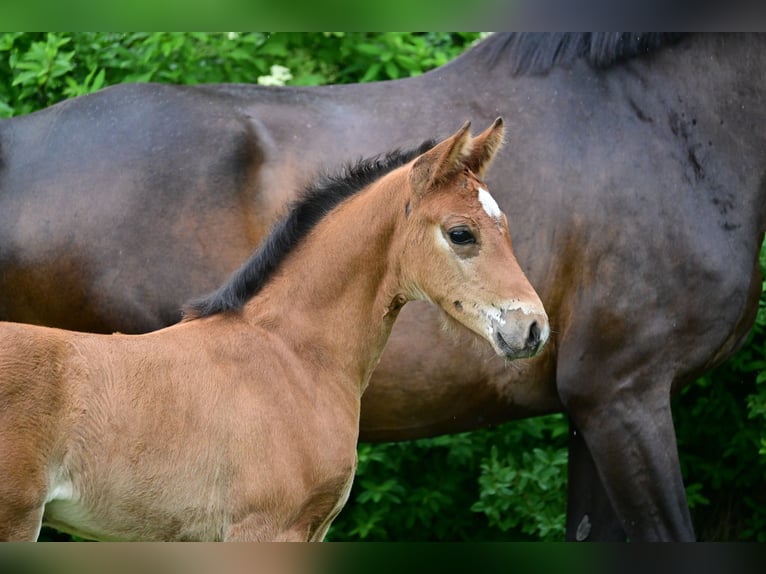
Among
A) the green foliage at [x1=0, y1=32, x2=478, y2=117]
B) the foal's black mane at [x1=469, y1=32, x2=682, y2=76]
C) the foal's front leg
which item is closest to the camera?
the foal's front leg

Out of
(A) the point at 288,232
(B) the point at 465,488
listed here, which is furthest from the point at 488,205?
(B) the point at 465,488

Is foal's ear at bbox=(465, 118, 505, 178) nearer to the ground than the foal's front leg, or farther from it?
farther from it

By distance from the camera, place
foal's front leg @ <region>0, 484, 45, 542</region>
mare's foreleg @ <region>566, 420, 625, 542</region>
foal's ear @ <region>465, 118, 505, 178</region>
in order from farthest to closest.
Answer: mare's foreleg @ <region>566, 420, 625, 542</region>, foal's ear @ <region>465, 118, 505, 178</region>, foal's front leg @ <region>0, 484, 45, 542</region>

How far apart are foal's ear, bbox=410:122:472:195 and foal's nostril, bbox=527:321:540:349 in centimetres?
53

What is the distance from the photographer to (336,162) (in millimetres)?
4043

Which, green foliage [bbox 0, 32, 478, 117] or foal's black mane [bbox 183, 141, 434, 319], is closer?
foal's black mane [bbox 183, 141, 434, 319]

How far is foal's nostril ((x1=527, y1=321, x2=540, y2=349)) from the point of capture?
108 inches

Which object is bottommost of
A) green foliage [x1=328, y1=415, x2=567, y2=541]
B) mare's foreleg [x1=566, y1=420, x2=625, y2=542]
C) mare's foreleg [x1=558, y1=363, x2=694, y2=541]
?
green foliage [x1=328, y1=415, x2=567, y2=541]

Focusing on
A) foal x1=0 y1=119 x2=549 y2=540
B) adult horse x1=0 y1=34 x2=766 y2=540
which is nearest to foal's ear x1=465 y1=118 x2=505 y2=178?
foal x1=0 y1=119 x2=549 y2=540

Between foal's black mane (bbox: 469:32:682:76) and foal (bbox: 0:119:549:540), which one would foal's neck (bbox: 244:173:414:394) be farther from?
foal's black mane (bbox: 469:32:682:76)

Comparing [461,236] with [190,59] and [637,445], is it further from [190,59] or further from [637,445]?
[190,59]

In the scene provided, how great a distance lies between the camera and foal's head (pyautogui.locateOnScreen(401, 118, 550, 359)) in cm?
282
